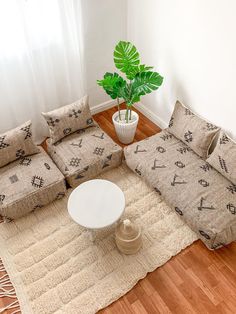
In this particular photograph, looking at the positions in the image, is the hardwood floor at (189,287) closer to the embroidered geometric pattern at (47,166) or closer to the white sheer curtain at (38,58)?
the embroidered geometric pattern at (47,166)

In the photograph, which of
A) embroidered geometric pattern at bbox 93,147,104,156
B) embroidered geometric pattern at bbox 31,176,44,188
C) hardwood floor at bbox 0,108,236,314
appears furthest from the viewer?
embroidered geometric pattern at bbox 93,147,104,156

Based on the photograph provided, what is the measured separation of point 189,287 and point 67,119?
66.6 inches

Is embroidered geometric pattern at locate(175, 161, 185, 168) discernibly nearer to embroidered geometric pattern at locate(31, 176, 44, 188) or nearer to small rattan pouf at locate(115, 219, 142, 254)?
small rattan pouf at locate(115, 219, 142, 254)

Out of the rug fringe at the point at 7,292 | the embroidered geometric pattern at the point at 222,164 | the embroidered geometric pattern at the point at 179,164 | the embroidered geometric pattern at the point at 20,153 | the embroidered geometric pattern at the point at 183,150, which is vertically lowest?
the rug fringe at the point at 7,292

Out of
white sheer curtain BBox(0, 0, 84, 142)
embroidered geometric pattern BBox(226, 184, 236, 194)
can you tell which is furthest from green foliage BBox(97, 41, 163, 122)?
embroidered geometric pattern BBox(226, 184, 236, 194)

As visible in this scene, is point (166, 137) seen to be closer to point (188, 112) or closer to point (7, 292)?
point (188, 112)

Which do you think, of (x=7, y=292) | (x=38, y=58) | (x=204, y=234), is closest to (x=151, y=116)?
(x=38, y=58)

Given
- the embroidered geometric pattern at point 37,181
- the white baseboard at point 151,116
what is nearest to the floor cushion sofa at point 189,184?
the white baseboard at point 151,116

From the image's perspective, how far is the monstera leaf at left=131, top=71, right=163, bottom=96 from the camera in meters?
2.68

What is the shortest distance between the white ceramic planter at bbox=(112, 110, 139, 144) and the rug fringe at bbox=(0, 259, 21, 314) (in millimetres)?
1545

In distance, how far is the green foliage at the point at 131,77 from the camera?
2676 mm

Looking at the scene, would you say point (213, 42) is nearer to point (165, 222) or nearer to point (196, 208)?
point (196, 208)

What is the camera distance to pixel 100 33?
9.86 ft

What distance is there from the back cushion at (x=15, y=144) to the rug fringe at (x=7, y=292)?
85 cm
